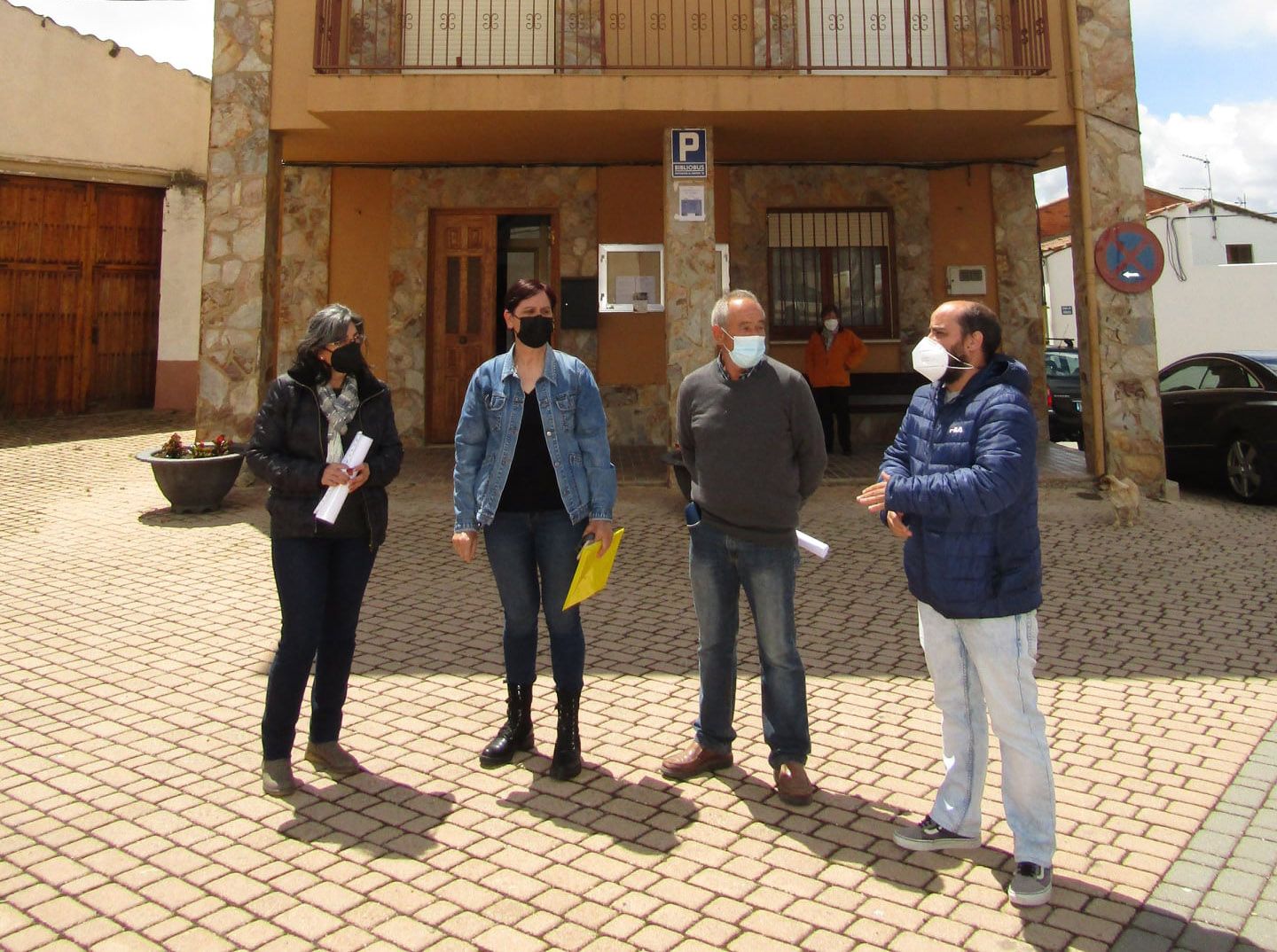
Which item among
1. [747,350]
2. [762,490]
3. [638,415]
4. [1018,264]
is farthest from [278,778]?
[1018,264]

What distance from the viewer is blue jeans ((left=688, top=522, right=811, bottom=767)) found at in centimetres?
381

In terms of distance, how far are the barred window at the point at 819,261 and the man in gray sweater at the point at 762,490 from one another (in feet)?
28.9

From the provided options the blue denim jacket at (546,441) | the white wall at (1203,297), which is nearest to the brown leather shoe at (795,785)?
the blue denim jacket at (546,441)

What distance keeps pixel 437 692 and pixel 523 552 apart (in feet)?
4.17

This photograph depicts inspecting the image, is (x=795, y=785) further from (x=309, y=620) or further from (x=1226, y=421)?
(x=1226, y=421)

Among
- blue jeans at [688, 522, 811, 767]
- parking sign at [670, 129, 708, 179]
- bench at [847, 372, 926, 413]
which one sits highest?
parking sign at [670, 129, 708, 179]

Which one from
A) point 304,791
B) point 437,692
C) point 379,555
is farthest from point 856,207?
point 304,791

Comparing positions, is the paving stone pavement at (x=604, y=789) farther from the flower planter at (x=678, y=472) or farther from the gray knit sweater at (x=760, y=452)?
the flower planter at (x=678, y=472)

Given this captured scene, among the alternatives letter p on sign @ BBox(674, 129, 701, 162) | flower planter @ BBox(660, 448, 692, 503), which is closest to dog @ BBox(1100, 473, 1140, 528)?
flower planter @ BBox(660, 448, 692, 503)

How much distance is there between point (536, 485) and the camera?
3930 millimetres

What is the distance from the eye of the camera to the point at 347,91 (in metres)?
9.34

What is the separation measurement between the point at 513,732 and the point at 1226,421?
8.98 meters

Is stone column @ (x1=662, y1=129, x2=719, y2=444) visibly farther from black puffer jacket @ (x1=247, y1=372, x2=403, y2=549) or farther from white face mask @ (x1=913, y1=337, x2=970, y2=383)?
white face mask @ (x1=913, y1=337, x2=970, y2=383)

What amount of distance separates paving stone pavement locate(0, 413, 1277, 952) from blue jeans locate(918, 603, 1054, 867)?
178 millimetres
